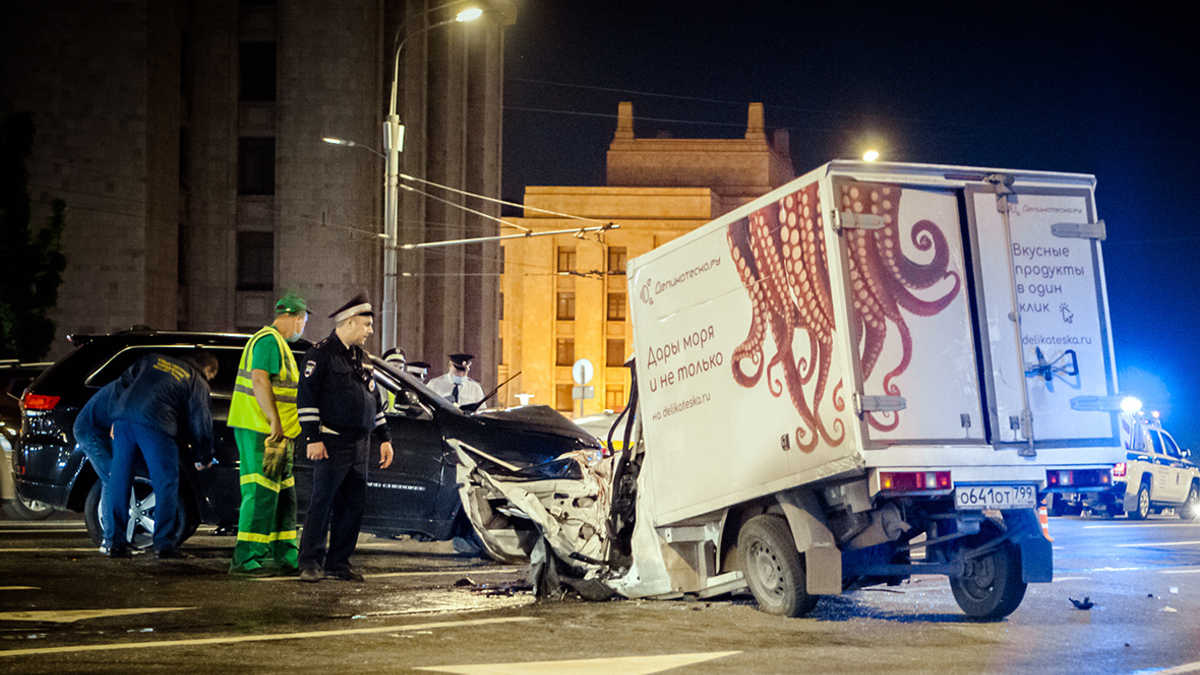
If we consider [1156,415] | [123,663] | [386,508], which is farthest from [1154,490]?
[123,663]

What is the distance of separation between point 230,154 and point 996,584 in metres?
38.8

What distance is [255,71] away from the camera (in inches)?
1748

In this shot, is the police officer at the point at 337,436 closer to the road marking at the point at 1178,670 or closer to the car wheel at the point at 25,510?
the road marking at the point at 1178,670

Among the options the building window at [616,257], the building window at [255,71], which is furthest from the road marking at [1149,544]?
the building window at [616,257]

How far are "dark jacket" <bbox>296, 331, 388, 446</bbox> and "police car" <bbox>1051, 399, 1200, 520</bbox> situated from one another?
14.1m

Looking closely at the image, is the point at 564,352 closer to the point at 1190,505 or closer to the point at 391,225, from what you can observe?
the point at 391,225

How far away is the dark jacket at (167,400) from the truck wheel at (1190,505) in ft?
60.4

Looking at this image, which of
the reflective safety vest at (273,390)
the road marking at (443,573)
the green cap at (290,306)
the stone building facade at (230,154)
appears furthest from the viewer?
the stone building facade at (230,154)

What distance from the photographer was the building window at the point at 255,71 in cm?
4428

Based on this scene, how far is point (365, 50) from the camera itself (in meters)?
44.0

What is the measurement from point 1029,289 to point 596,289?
243ft

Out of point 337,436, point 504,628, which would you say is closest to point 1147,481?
point 337,436

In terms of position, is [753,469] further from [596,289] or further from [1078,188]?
[596,289]

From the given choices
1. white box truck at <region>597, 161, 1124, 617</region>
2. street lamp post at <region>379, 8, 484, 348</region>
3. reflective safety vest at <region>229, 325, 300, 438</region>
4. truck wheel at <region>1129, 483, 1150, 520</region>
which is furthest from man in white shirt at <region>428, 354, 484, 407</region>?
truck wheel at <region>1129, 483, 1150, 520</region>
